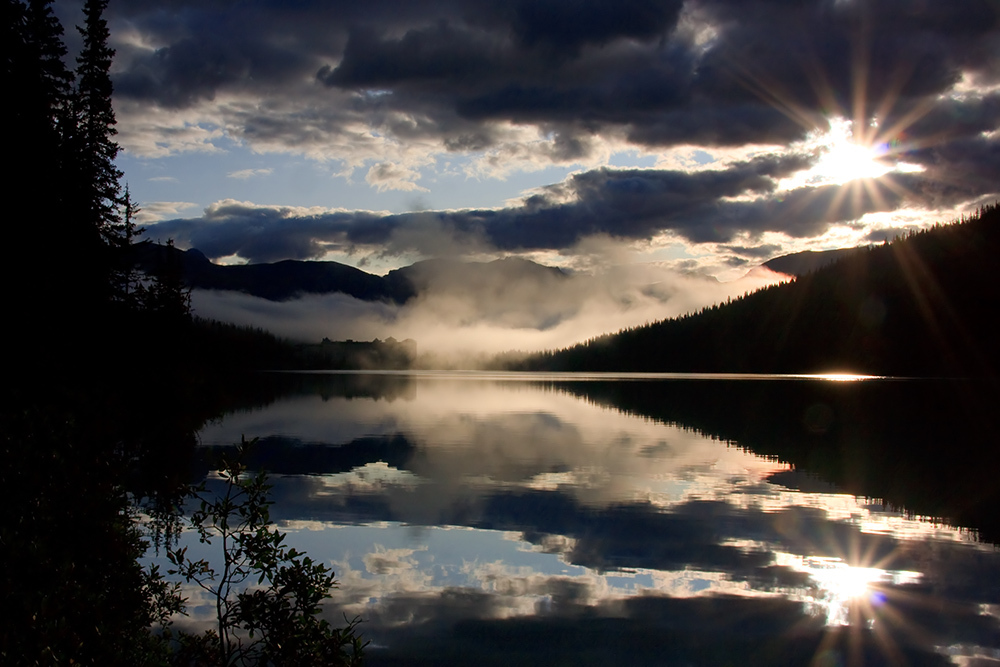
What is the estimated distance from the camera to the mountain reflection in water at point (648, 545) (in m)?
13.5

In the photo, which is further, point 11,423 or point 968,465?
point 968,465

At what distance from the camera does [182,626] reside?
13648 mm

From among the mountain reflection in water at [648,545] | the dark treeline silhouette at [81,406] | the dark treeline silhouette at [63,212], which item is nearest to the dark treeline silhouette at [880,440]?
the mountain reflection in water at [648,545]

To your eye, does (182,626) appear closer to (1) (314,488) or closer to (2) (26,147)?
(1) (314,488)

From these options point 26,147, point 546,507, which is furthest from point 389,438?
point 26,147

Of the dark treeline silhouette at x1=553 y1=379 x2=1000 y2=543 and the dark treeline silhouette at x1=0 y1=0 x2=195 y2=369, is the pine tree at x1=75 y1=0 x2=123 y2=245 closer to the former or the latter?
the dark treeline silhouette at x1=0 y1=0 x2=195 y2=369

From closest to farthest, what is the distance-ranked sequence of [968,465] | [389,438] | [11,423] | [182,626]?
[11,423]
[182,626]
[968,465]
[389,438]

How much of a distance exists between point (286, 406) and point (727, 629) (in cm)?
6985

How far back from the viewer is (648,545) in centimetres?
2012

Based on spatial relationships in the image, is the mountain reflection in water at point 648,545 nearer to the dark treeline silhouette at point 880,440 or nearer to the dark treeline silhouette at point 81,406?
the dark treeline silhouette at point 880,440

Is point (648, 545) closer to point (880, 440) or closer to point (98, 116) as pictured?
point (880, 440)

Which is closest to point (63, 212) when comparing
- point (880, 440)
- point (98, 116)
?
point (98, 116)

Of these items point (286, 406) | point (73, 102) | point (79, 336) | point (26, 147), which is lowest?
point (286, 406)

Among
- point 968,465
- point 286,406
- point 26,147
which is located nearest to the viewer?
point 968,465
